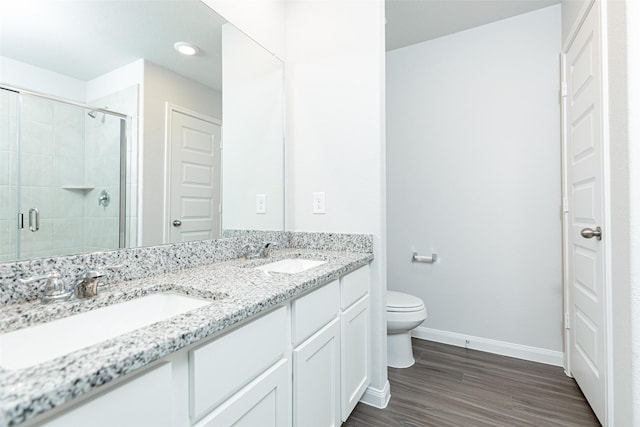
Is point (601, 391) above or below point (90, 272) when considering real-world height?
below

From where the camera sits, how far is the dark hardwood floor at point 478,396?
1.58m

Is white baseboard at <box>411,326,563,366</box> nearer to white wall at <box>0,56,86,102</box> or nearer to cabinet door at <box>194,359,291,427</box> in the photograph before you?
cabinet door at <box>194,359,291,427</box>

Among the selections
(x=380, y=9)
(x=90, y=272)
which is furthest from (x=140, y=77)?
(x=380, y=9)

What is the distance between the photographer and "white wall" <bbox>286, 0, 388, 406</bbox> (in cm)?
170

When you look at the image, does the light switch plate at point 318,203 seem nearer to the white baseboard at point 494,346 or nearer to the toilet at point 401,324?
the toilet at point 401,324

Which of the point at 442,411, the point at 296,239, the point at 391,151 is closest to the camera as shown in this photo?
the point at 442,411

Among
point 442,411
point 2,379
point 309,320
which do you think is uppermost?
point 2,379

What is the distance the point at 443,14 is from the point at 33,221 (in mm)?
2669

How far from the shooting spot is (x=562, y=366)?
2.13 metres

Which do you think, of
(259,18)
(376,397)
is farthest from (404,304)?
(259,18)

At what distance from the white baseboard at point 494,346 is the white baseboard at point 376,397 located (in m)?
1.01

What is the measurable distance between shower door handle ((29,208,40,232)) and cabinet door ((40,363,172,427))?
62 centimetres

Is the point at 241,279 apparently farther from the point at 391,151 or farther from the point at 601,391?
the point at 391,151

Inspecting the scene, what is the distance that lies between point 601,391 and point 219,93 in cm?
231
